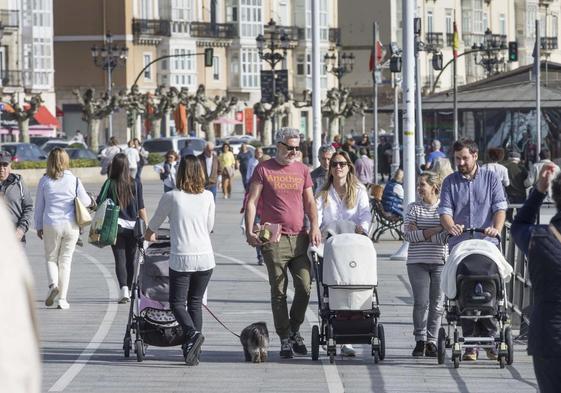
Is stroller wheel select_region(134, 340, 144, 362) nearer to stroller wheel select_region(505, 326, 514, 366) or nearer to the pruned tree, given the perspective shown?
stroller wheel select_region(505, 326, 514, 366)

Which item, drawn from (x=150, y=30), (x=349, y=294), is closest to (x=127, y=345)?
(x=349, y=294)

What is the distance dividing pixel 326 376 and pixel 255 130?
312 ft

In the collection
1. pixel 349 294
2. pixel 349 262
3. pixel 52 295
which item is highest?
pixel 349 262

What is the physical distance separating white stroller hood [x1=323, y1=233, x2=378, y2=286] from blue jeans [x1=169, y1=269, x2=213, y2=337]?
0.89 metres

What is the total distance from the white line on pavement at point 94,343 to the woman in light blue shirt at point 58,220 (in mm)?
586

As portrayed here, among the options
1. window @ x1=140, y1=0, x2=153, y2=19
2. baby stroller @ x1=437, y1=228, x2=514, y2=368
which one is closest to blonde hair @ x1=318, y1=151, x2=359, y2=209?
baby stroller @ x1=437, y1=228, x2=514, y2=368

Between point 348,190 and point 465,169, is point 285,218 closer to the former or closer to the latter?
point 348,190

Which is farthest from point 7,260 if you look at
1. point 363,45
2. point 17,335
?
point 363,45

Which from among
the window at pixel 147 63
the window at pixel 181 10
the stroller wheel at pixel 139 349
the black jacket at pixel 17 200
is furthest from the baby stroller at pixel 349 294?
the window at pixel 181 10

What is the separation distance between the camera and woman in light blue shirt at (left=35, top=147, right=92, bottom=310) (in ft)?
51.6

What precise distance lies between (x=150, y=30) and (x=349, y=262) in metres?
89.0

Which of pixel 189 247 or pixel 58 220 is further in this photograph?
pixel 58 220

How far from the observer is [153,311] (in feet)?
38.2

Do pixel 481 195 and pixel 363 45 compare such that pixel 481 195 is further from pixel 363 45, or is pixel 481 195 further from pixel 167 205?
pixel 363 45
